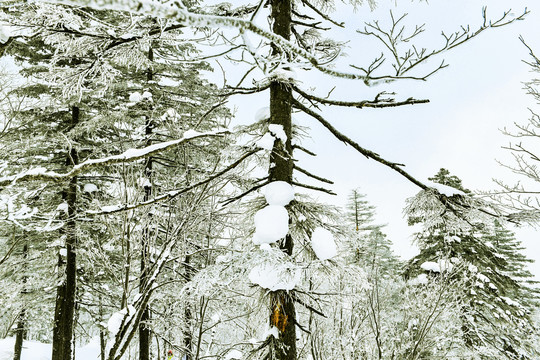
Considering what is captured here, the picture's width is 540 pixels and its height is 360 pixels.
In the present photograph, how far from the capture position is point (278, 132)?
422 cm

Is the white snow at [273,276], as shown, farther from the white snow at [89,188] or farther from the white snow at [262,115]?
the white snow at [89,188]

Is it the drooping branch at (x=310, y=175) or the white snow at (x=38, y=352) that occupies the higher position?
the drooping branch at (x=310, y=175)

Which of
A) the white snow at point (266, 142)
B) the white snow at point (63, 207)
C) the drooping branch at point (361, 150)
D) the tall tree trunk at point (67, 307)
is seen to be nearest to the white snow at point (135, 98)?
the tall tree trunk at point (67, 307)

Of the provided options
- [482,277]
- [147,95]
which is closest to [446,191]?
[147,95]

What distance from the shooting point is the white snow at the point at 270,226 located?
3.69 metres

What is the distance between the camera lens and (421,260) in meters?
13.6

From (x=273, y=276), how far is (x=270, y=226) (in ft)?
1.90

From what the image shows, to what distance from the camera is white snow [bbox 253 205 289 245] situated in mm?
3686

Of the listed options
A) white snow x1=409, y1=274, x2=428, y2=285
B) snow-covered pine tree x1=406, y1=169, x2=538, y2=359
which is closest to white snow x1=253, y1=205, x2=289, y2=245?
snow-covered pine tree x1=406, y1=169, x2=538, y2=359

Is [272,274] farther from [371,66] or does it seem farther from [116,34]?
[116,34]

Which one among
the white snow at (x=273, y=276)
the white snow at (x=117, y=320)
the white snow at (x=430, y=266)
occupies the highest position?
the white snow at (x=430, y=266)

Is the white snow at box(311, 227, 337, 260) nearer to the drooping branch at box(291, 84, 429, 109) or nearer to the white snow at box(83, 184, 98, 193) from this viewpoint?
the drooping branch at box(291, 84, 429, 109)

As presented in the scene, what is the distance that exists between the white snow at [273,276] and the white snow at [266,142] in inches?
58.0

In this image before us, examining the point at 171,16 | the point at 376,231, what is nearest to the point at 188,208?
the point at 171,16
